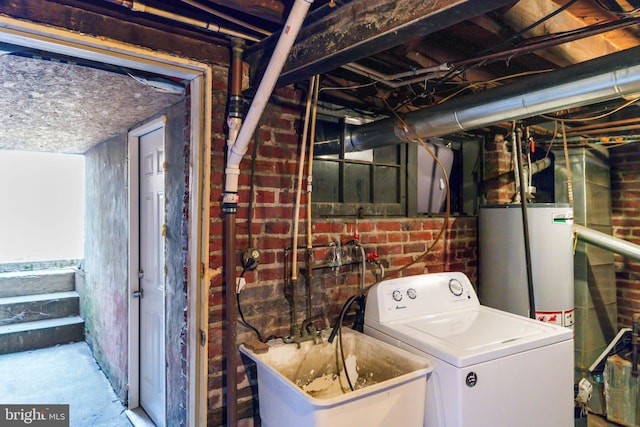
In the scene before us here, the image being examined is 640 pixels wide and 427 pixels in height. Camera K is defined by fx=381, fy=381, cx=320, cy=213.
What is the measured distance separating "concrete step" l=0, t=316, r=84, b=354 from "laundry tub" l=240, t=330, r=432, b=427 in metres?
3.77

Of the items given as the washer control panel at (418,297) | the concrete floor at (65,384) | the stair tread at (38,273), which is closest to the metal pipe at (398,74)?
the washer control panel at (418,297)

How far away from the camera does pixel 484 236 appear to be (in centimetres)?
275

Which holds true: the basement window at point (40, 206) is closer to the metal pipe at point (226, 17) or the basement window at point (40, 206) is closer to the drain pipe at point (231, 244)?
the drain pipe at point (231, 244)

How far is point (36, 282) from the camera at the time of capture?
186 inches

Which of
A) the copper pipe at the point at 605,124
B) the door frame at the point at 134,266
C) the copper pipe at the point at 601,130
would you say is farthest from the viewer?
the door frame at the point at 134,266

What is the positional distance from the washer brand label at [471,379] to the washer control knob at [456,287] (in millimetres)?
733

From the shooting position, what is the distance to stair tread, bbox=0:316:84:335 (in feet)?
13.7

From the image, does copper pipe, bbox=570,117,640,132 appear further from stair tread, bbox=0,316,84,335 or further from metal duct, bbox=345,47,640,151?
stair tread, bbox=0,316,84,335

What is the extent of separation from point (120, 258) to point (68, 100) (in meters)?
1.31

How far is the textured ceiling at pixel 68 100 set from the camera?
5.66 feet

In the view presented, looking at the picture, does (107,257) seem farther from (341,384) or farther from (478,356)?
(478,356)

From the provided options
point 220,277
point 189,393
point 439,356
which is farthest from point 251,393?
point 439,356

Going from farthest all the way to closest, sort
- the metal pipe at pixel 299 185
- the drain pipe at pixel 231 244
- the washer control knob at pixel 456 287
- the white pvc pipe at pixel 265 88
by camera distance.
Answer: the washer control knob at pixel 456 287, the metal pipe at pixel 299 185, the drain pipe at pixel 231 244, the white pvc pipe at pixel 265 88

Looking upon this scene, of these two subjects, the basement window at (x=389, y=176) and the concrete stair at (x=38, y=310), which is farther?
the concrete stair at (x=38, y=310)
